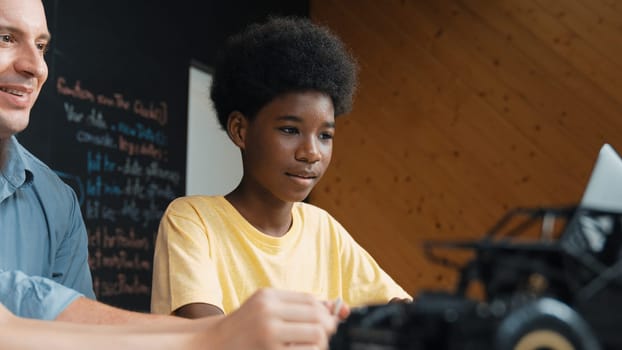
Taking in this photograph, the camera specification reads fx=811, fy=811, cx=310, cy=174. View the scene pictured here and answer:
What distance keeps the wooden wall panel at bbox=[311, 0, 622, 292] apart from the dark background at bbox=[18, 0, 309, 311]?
1136 mm

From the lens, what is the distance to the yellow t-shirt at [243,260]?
135 centimetres

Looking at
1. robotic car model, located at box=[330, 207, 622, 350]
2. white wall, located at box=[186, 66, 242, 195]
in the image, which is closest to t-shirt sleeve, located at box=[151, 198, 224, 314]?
robotic car model, located at box=[330, 207, 622, 350]

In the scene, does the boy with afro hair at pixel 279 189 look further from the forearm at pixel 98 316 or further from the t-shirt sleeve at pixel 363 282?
the forearm at pixel 98 316

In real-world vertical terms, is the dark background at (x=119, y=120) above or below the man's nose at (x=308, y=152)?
above

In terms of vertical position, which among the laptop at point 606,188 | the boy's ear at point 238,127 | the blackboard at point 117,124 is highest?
the blackboard at point 117,124

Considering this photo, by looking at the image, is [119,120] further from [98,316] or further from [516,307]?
[516,307]

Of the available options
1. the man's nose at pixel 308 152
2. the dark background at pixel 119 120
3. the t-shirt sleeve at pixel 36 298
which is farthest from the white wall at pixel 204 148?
the t-shirt sleeve at pixel 36 298

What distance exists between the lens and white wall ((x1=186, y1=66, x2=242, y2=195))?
396cm

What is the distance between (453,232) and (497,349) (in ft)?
12.6

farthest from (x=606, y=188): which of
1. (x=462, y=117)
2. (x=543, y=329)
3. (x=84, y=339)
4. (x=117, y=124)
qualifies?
(x=462, y=117)

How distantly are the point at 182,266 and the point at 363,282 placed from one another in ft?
1.41

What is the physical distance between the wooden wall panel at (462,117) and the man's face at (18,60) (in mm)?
2948

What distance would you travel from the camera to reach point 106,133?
11.0ft

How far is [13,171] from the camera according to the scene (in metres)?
1.38
